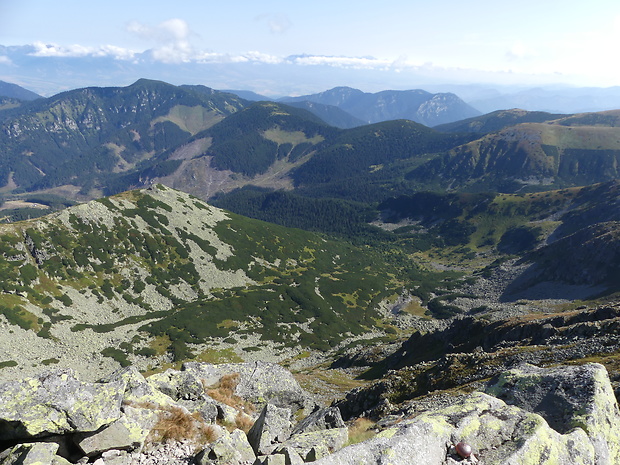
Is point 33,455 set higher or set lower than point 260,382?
higher

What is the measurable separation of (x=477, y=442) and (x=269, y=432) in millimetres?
10330

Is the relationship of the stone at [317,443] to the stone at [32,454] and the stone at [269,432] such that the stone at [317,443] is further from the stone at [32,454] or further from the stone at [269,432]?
the stone at [32,454]

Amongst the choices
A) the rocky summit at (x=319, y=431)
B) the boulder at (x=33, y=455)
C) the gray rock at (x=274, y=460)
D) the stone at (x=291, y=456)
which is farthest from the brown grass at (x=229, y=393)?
the gray rock at (x=274, y=460)

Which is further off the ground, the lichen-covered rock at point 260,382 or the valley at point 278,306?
the lichen-covered rock at point 260,382

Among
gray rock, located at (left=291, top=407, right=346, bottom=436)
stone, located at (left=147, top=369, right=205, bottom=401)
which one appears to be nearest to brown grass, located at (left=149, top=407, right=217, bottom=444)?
gray rock, located at (left=291, top=407, right=346, bottom=436)

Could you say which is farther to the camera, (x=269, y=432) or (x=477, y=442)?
(x=269, y=432)

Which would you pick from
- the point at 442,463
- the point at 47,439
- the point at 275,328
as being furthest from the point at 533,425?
the point at 275,328

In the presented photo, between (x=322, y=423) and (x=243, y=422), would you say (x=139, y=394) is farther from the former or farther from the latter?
(x=322, y=423)

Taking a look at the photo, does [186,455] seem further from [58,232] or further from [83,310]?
[58,232]

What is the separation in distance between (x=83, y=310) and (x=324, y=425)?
90292 millimetres

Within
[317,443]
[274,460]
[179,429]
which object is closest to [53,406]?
[179,429]

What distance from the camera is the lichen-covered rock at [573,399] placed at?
14.2m

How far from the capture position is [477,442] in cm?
1310

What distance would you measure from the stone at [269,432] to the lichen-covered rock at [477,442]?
7.34 metres
